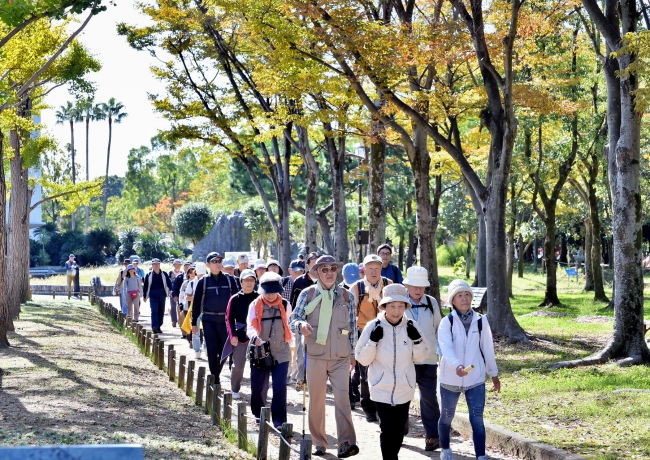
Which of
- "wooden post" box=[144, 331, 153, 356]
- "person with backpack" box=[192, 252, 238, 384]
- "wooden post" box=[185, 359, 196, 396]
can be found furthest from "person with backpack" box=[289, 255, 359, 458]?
"wooden post" box=[144, 331, 153, 356]

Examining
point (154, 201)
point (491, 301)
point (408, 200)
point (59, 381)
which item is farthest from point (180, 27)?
point (154, 201)

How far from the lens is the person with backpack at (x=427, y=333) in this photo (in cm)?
858

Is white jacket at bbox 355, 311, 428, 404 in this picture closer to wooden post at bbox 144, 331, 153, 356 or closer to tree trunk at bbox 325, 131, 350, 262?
wooden post at bbox 144, 331, 153, 356

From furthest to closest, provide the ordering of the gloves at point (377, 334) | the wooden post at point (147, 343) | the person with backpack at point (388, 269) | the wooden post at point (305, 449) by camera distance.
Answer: the wooden post at point (147, 343) < the person with backpack at point (388, 269) < the gloves at point (377, 334) < the wooden post at point (305, 449)

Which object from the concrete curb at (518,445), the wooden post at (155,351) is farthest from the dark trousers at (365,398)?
the wooden post at (155,351)

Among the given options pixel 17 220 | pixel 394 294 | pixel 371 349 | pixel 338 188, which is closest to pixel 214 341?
pixel 371 349

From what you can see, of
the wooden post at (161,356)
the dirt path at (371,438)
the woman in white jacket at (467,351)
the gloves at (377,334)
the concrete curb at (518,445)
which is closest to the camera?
the gloves at (377,334)

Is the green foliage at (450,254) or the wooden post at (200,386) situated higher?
the green foliage at (450,254)

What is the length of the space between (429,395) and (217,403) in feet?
7.77

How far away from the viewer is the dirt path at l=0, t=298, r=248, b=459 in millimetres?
7789

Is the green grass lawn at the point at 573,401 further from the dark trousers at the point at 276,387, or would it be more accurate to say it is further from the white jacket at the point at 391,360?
the dark trousers at the point at 276,387

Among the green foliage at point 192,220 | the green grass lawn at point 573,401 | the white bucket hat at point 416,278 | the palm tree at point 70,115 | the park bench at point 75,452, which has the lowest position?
the green grass lawn at point 573,401

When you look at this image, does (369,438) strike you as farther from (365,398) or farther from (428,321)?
(428,321)

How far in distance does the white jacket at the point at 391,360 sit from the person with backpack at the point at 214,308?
4.94 m
